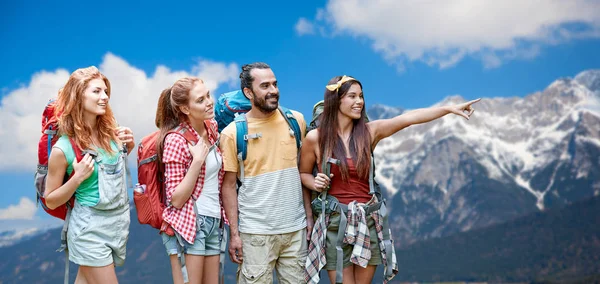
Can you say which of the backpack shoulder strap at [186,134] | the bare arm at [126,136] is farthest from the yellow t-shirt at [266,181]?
the bare arm at [126,136]

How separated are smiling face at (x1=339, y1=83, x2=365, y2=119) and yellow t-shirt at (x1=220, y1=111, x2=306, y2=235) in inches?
34.4

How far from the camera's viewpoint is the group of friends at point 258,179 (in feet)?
21.9

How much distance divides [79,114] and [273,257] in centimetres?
299

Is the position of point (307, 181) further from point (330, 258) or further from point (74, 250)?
point (74, 250)

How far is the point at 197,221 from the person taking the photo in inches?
271

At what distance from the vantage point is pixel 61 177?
20.6ft

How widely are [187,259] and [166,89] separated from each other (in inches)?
85.8

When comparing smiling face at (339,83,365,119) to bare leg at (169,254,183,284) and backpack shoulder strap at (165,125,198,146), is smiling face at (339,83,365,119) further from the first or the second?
bare leg at (169,254,183,284)

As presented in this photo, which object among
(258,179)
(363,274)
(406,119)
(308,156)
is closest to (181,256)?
(258,179)

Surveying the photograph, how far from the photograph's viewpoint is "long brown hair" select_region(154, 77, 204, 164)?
704cm

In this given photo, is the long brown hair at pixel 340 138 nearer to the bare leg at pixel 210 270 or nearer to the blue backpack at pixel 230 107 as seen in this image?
the blue backpack at pixel 230 107

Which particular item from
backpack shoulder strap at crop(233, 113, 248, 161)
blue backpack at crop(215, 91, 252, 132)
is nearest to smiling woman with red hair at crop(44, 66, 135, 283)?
backpack shoulder strap at crop(233, 113, 248, 161)

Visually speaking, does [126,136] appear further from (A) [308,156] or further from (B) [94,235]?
(A) [308,156]

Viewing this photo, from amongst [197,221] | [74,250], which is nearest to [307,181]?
[197,221]
